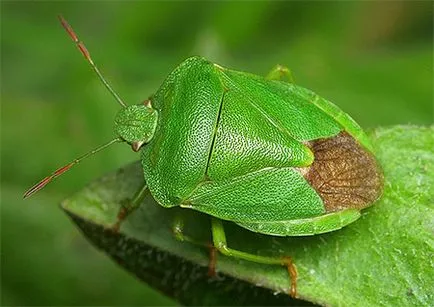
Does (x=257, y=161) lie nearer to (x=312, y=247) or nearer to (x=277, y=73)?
(x=312, y=247)

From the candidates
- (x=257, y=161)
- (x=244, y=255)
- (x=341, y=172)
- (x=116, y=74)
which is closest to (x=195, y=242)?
(x=244, y=255)

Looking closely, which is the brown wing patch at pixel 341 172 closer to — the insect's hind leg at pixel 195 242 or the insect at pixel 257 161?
the insect at pixel 257 161

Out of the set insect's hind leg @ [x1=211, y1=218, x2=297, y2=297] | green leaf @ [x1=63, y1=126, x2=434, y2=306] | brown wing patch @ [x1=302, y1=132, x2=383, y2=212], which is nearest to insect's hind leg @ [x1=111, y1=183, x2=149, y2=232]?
green leaf @ [x1=63, y1=126, x2=434, y2=306]

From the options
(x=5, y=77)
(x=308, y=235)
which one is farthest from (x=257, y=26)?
(x=308, y=235)

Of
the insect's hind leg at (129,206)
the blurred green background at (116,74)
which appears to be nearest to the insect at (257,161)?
the insect's hind leg at (129,206)

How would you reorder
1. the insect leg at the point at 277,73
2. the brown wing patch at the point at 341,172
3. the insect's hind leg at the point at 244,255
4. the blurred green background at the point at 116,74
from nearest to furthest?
the insect's hind leg at the point at 244,255, the brown wing patch at the point at 341,172, the insect leg at the point at 277,73, the blurred green background at the point at 116,74
